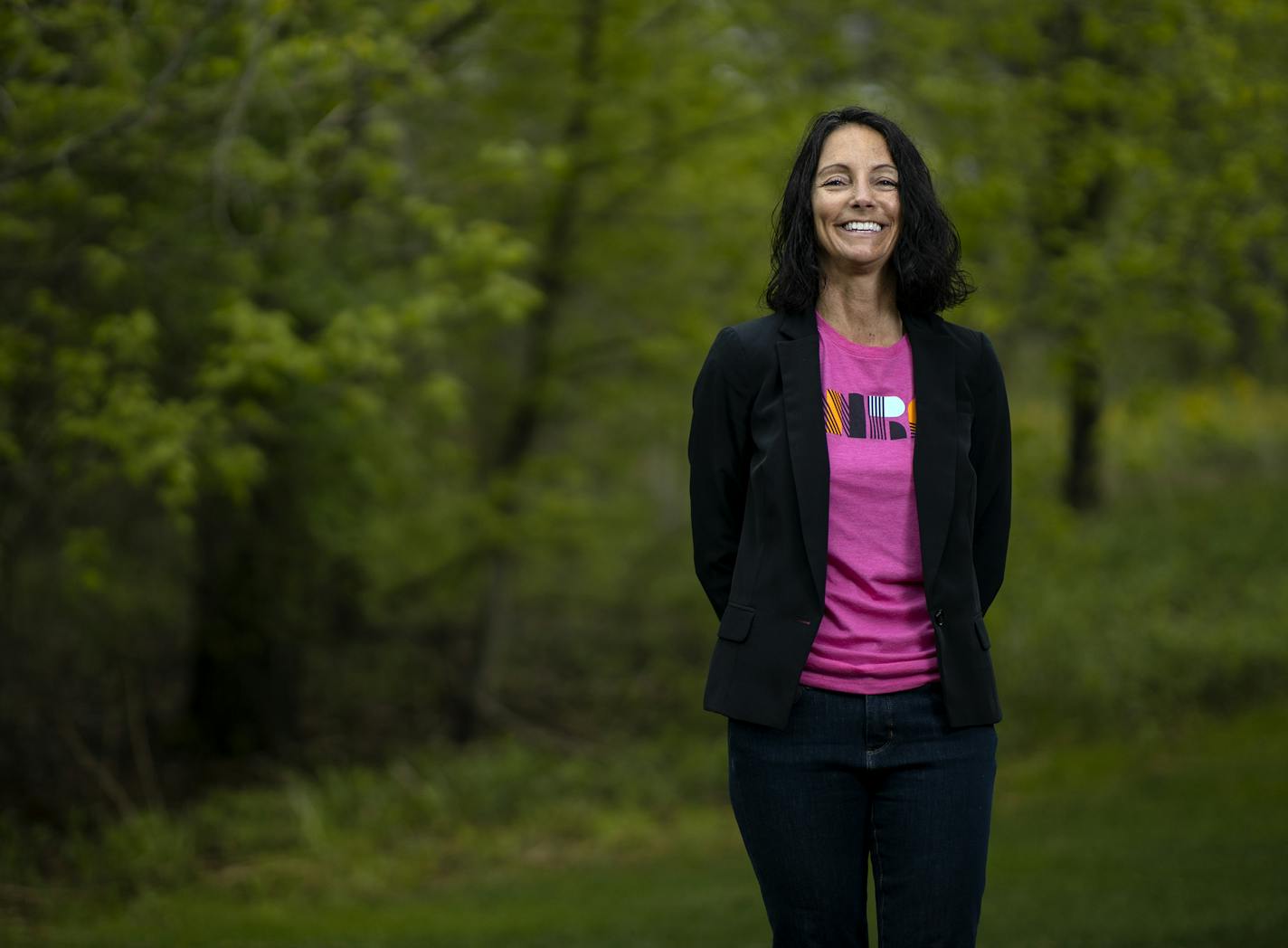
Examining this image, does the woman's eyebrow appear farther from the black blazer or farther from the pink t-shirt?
the pink t-shirt

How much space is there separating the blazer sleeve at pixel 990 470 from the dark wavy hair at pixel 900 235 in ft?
0.55

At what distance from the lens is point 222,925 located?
7.22m

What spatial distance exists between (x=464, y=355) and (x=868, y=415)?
10219 millimetres

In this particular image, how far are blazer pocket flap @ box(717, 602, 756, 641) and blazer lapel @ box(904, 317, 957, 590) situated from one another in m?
0.34

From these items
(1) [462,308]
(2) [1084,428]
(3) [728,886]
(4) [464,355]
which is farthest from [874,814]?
(2) [1084,428]

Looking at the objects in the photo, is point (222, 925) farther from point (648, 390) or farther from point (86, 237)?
point (648, 390)

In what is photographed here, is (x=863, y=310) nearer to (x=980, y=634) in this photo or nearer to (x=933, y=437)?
(x=933, y=437)

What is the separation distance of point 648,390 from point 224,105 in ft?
19.7

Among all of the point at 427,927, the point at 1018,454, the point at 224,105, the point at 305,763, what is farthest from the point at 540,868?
the point at 224,105

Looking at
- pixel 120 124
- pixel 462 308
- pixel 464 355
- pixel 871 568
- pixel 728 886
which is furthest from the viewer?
pixel 464 355

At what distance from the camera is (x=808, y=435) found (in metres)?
2.57

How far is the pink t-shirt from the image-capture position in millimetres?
2547

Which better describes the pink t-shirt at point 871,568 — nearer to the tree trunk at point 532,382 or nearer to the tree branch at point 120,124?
the tree branch at point 120,124

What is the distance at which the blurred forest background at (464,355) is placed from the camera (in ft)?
22.4
